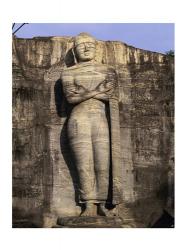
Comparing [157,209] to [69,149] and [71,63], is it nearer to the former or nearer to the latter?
[69,149]

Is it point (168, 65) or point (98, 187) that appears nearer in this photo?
point (98, 187)

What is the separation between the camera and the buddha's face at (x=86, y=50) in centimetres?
1532

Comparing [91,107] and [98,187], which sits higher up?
[91,107]

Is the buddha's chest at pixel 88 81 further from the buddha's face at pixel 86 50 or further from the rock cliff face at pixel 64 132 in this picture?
the rock cliff face at pixel 64 132

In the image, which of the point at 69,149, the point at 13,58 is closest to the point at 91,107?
the point at 69,149

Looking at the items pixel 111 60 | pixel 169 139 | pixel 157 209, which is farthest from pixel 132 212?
pixel 111 60

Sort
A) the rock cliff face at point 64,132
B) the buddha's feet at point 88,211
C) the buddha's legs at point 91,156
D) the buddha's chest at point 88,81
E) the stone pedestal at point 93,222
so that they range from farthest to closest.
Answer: the rock cliff face at point 64,132 → the buddha's chest at point 88,81 → the buddha's legs at point 91,156 → the buddha's feet at point 88,211 → the stone pedestal at point 93,222

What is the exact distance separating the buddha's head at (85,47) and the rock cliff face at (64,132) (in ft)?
1.39

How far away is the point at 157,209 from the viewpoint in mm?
15516

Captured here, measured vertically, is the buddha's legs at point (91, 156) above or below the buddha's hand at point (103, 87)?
below

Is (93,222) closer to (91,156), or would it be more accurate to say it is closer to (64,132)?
(91,156)

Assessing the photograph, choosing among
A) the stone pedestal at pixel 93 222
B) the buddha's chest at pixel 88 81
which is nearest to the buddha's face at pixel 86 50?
the buddha's chest at pixel 88 81

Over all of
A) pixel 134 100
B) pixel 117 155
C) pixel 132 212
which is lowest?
pixel 132 212

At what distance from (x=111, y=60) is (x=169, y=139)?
1.95 meters
